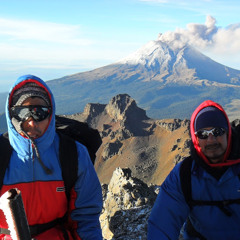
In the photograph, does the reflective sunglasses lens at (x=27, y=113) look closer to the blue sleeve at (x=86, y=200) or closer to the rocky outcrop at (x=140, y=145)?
the blue sleeve at (x=86, y=200)

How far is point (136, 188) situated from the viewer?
1639cm

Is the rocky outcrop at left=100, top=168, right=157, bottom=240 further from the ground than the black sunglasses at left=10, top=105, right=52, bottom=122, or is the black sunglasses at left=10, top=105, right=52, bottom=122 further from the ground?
the black sunglasses at left=10, top=105, right=52, bottom=122

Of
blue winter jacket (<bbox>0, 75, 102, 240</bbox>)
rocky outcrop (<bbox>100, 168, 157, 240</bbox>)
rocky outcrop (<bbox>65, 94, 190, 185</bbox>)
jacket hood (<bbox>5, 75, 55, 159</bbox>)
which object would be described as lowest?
rocky outcrop (<bbox>65, 94, 190, 185</bbox>)

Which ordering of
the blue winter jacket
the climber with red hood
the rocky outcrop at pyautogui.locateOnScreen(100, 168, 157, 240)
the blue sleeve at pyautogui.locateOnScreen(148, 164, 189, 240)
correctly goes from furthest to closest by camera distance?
the rocky outcrop at pyautogui.locateOnScreen(100, 168, 157, 240) < the blue sleeve at pyautogui.locateOnScreen(148, 164, 189, 240) < the climber with red hood < the blue winter jacket

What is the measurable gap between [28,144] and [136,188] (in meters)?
11.6

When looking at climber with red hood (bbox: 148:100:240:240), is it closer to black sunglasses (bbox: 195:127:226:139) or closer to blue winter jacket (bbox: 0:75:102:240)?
black sunglasses (bbox: 195:127:226:139)

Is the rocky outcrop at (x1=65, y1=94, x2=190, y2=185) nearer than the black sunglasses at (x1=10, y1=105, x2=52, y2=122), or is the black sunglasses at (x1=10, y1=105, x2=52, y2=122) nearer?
the black sunglasses at (x1=10, y1=105, x2=52, y2=122)

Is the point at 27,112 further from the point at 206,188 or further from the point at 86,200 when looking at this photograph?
the point at 206,188

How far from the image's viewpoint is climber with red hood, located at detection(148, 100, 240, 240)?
6234 mm

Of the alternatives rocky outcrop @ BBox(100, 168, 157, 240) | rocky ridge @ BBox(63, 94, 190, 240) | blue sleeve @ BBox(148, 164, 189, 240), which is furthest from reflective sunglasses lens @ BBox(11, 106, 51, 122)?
rocky ridge @ BBox(63, 94, 190, 240)

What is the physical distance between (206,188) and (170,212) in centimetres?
104

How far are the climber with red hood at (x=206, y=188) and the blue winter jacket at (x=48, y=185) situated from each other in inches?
62.8

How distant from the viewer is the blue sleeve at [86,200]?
602cm

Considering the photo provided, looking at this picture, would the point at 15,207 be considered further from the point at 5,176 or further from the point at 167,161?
the point at 167,161
